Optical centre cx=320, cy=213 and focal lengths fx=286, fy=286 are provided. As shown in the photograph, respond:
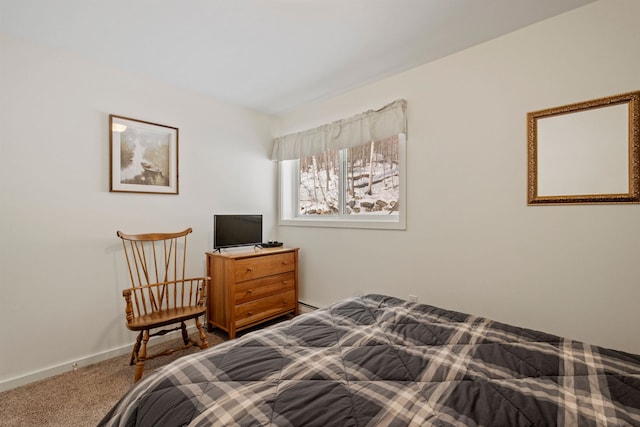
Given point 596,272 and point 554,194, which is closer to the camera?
point 596,272

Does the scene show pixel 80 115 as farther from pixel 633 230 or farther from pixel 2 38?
pixel 633 230

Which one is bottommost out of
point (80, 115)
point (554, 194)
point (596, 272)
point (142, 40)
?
point (596, 272)

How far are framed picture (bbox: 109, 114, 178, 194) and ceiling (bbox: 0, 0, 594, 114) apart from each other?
49 cm

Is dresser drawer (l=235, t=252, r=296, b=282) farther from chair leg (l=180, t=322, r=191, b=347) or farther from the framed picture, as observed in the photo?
the framed picture

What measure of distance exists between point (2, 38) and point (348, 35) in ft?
7.83

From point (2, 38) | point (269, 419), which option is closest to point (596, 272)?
point (269, 419)

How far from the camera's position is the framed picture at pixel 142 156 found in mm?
2447

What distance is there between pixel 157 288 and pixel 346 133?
234cm

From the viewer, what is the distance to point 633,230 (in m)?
1.63

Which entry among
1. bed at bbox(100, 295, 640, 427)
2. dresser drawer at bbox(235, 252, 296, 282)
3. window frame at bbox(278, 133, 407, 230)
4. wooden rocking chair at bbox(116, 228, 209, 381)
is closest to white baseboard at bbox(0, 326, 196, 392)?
wooden rocking chair at bbox(116, 228, 209, 381)

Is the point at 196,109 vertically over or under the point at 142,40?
under

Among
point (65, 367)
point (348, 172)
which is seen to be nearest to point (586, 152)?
point (348, 172)

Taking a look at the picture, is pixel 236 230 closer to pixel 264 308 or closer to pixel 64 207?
pixel 264 308

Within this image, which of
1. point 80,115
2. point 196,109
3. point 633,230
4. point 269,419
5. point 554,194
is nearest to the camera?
point 269,419
